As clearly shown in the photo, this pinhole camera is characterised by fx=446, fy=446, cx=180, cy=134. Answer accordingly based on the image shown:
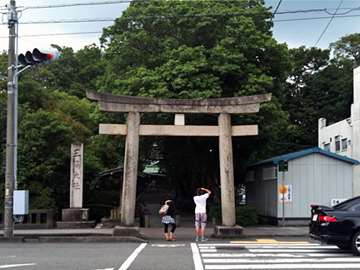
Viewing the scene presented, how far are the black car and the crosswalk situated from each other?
14.2 inches

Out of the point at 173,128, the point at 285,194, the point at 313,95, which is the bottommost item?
the point at 285,194

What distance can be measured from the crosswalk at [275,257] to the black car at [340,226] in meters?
0.36

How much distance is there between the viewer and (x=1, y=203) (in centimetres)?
2262

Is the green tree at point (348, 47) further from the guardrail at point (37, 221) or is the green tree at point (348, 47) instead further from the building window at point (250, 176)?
the guardrail at point (37, 221)

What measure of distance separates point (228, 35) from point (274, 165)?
23.4 feet

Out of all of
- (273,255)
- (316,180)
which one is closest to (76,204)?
(316,180)

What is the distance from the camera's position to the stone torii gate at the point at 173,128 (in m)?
16.8

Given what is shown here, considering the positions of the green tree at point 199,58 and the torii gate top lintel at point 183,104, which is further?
the green tree at point 199,58

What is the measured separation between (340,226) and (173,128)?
25.1ft

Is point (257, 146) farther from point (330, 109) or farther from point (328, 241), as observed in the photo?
point (330, 109)

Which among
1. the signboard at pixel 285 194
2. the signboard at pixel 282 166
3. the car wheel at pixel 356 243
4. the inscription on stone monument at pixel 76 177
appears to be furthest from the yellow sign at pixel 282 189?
the car wheel at pixel 356 243

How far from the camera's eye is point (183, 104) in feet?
56.7

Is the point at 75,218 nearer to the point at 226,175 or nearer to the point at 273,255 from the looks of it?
the point at 226,175

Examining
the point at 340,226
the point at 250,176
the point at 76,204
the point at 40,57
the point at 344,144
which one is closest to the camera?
the point at 340,226
